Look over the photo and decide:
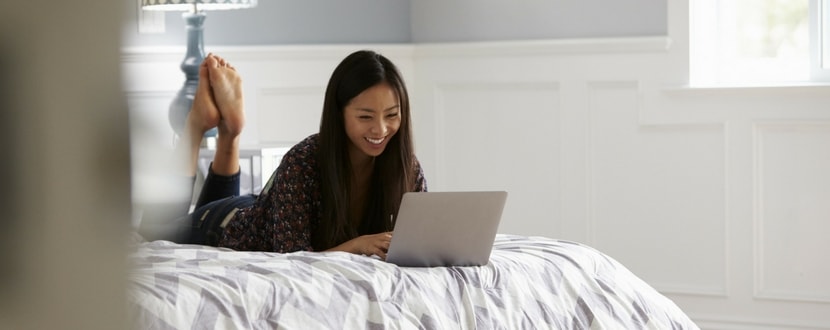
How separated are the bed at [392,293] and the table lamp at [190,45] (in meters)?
1.00

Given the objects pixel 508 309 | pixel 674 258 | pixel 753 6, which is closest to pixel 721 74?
pixel 753 6

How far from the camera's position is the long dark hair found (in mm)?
2365

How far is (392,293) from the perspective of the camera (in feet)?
6.23

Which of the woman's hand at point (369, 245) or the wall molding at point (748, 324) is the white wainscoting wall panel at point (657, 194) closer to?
the wall molding at point (748, 324)

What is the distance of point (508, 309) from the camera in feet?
6.48

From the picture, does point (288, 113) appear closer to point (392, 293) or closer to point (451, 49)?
point (451, 49)

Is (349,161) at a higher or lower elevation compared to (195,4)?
lower

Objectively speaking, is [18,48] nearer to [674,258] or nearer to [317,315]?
[317,315]

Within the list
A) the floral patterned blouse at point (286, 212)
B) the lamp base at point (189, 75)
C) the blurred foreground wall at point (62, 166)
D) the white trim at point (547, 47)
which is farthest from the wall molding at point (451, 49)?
the blurred foreground wall at point (62, 166)

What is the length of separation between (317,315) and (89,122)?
1.61 m

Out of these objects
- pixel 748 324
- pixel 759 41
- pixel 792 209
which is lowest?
pixel 748 324

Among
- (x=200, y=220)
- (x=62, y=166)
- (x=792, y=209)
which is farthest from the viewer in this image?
(x=792, y=209)

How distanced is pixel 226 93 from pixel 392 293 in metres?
1.10

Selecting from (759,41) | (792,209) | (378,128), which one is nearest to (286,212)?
(378,128)
